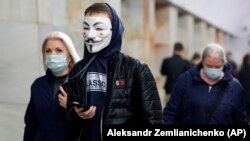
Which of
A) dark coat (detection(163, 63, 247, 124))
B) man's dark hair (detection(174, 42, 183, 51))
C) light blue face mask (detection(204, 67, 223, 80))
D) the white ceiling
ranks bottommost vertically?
dark coat (detection(163, 63, 247, 124))

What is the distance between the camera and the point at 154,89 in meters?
3.83

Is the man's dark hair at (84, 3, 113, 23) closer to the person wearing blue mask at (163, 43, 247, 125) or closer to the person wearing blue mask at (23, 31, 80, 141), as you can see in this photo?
the person wearing blue mask at (23, 31, 80, 141)

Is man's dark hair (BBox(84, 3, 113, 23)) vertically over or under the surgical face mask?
over

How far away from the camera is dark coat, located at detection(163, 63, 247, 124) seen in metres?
5.71

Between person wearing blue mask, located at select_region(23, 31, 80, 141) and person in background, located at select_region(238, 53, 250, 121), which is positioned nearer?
person wearing blue mask, located at select_region(23, 31, 80, 141)

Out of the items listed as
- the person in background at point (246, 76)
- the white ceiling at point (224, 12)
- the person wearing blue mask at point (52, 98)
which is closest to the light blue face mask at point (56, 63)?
the person wearing blue mask at point (52, 98)

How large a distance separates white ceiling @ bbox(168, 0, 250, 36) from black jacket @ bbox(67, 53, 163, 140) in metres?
12.8

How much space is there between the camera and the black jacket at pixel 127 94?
3715 mm

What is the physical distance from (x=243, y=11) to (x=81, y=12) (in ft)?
67.6

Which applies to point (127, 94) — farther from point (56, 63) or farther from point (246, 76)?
point (246, 76)

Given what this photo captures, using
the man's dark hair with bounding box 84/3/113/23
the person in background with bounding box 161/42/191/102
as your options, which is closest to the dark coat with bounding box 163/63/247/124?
the man's dark hair with bounding box 84/3/113/23

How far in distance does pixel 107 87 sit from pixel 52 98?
0.78m

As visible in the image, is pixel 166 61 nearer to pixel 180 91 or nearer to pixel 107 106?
pixel 180 91


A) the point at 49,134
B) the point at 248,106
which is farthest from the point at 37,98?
the point at 248,106
